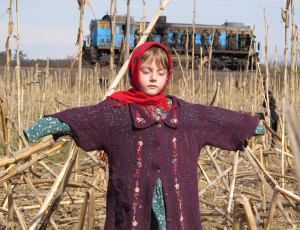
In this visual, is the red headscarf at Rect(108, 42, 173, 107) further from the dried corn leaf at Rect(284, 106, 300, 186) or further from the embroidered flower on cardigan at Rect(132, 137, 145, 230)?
the dried corn leaf at Rect(284, 106, 300, 186)

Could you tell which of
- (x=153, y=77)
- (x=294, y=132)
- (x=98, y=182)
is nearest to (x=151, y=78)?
(x=153, y=77)

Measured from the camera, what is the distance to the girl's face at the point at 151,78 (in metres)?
1.46

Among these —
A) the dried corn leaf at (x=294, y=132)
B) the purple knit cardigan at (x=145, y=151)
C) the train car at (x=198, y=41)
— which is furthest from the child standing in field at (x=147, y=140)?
the train car at (x=198, y=41)

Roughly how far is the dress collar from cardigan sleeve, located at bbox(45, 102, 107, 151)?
0.09 meters

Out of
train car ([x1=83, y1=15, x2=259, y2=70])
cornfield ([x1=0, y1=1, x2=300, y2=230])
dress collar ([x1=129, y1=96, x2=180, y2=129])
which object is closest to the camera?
cornfield ([x1=0, y1=1, x2=300, y2=230])

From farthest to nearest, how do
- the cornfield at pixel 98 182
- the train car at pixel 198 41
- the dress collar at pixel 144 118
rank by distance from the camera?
the train car at pixel 198 41 → the dress collar at pixel 144 118 → the cornfield at pixel 98 182

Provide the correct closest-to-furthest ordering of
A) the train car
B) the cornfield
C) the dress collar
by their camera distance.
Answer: the cornfield < the dress collar < the train car

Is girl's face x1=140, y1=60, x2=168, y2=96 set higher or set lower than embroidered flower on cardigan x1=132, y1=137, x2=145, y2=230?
higher

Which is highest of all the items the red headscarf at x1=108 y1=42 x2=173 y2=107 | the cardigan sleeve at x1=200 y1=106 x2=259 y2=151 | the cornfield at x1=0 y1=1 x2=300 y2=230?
the red headscarf at x1=108 y1=42 x2=173 y2=107

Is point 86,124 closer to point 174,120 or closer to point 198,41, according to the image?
point 174,120

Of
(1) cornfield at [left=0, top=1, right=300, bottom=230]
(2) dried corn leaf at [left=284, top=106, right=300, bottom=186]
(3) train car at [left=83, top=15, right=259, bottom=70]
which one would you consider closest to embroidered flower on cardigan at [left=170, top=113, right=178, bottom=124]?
(1) cornfield at [left=0, top=1, right=300, bottom=230]

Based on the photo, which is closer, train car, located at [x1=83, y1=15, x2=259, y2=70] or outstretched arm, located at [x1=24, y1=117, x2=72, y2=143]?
outstretched arm, located at [x1=24, y1=117, x2=72, y2=143]

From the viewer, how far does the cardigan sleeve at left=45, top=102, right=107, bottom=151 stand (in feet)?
4.71

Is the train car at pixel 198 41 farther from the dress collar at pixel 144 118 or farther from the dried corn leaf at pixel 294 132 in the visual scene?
the dried corn leaf at pixel 294 132
